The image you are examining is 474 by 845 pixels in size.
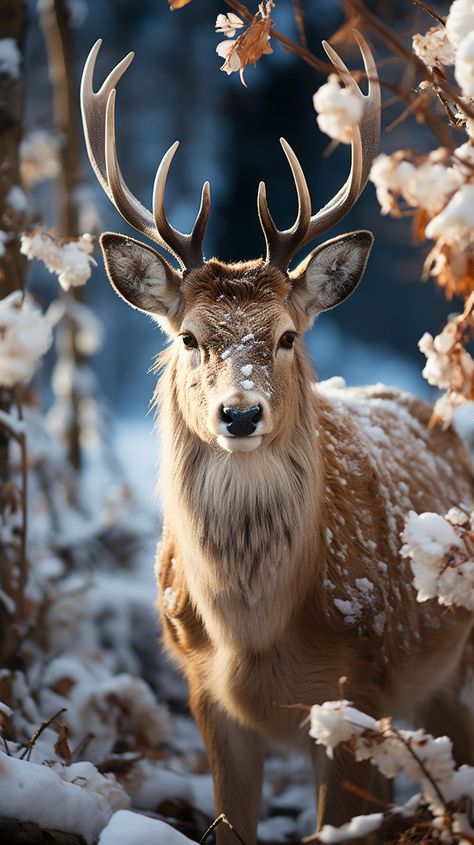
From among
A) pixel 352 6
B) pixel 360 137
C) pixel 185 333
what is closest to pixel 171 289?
pixel 185 333

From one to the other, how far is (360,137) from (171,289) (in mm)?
1028

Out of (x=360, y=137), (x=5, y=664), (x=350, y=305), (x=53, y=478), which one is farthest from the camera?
(x=350, y=305)

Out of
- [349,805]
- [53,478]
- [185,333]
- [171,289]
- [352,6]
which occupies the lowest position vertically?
[349,805]

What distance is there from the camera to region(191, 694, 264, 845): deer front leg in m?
3.87

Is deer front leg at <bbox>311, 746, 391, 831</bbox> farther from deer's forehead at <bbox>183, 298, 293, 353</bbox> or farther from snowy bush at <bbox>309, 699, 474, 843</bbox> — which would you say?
deer's forehead at <bbox>183, 298, 293, 353</bbox>

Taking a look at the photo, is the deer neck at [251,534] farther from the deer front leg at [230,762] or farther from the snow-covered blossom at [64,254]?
the snow-covered blossom at [64,254]

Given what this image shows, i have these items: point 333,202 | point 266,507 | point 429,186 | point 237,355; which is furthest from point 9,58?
point 429,186

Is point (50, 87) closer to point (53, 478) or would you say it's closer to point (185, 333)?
point (53, 478)

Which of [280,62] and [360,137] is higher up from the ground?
[280,62]

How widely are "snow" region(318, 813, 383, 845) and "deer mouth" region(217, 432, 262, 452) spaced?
1.35 metres

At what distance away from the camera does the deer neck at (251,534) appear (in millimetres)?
3549

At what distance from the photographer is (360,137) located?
3850 millimetres

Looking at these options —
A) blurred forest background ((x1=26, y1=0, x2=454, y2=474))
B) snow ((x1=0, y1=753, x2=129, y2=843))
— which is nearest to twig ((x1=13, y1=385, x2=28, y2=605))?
snow ((x1=0, y1=753, x2=129, y2=843))

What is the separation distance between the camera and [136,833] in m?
2.77
